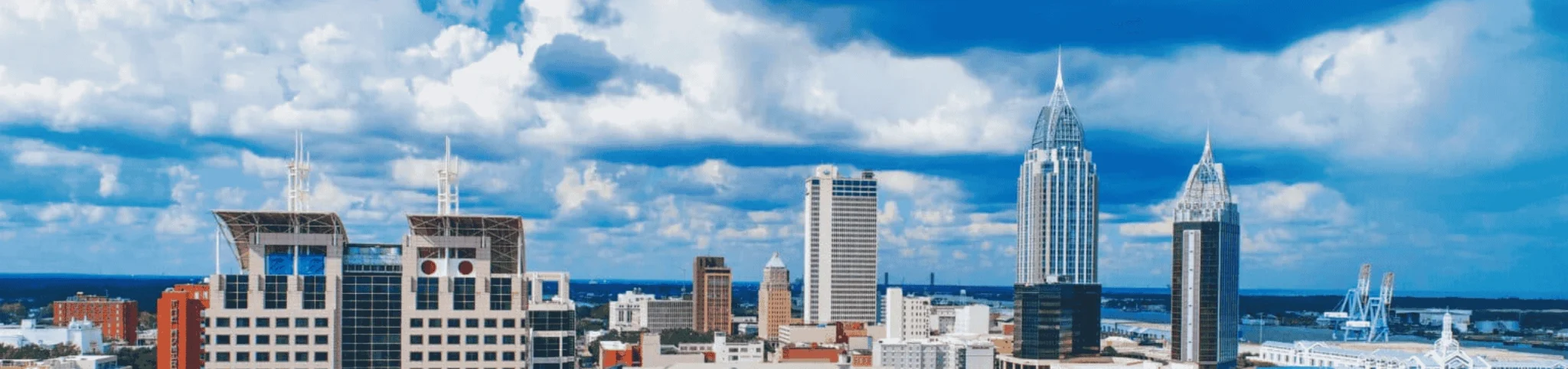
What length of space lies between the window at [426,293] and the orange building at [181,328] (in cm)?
Answer: 3715

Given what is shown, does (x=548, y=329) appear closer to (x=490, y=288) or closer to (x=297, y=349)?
(x=490, y=288)

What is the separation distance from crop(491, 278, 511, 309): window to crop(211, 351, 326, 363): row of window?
10472 mm

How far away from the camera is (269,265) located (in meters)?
84.8

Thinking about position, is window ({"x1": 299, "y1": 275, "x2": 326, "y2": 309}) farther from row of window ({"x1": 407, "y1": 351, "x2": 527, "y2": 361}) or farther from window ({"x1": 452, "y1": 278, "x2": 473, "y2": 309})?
window ({"x1": 452, "y1": 278, "x2": 473, "y2": 309})

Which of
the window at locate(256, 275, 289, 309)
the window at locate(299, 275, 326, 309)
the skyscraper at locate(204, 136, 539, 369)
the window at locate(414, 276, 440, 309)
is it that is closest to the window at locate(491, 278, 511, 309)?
the skyscraper at locate(204, 136, 539, 369)

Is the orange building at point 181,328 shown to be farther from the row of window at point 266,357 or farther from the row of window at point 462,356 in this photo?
the row of window at point 462,356

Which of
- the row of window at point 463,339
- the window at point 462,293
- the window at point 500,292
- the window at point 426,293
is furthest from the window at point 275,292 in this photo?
the window at point 500,292

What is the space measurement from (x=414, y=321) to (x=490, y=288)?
4943mm

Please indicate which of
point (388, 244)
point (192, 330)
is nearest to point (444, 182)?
point (388, 244)

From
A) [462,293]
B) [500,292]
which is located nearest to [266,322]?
[462,293]

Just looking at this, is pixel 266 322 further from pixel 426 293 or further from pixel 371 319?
pixel 426 293

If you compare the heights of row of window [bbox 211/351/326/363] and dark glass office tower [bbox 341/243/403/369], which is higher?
dark glass office tower [bbox 341/243/403/369]

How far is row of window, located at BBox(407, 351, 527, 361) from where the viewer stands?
85562 millimetres

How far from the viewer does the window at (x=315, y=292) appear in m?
84.8
